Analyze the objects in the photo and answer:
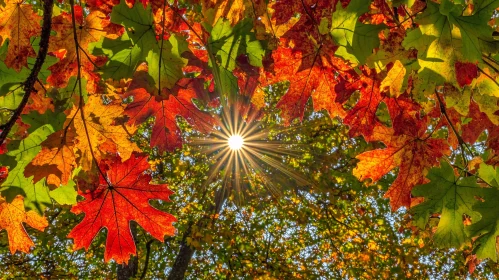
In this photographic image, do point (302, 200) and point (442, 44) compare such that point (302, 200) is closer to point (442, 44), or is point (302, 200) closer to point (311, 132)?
point (311, 132)

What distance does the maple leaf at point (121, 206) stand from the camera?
1.78 metres

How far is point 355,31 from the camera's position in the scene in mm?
1272

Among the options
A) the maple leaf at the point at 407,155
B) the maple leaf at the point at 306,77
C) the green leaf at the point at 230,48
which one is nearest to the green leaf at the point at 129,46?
the green leaf at the point at 230,48

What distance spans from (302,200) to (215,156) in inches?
94.6

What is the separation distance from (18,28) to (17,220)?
87cm

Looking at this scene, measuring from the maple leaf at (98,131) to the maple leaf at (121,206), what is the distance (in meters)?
0.07

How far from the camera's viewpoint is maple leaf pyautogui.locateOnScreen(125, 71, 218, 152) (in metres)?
1.83

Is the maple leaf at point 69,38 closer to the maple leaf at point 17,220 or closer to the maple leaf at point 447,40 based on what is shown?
the maple leaf at point 17,220

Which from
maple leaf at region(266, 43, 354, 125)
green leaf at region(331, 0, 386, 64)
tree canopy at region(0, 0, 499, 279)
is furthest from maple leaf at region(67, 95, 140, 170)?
green leaf at region(331, 0, 386, 64)

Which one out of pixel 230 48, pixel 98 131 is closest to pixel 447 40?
pixel 230 48

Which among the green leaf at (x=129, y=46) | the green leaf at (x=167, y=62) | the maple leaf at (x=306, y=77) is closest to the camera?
the green leaf at (x=129, y=46)

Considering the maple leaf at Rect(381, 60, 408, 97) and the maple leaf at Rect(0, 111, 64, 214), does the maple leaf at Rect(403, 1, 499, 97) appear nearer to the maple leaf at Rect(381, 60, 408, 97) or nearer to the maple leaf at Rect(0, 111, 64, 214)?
the maple leaf at Rect(381, 60, 408, 97)

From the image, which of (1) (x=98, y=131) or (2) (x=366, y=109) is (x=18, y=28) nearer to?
(1) (x=98, y=131)

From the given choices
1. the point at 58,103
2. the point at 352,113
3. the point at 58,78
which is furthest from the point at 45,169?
the point at 352,113
